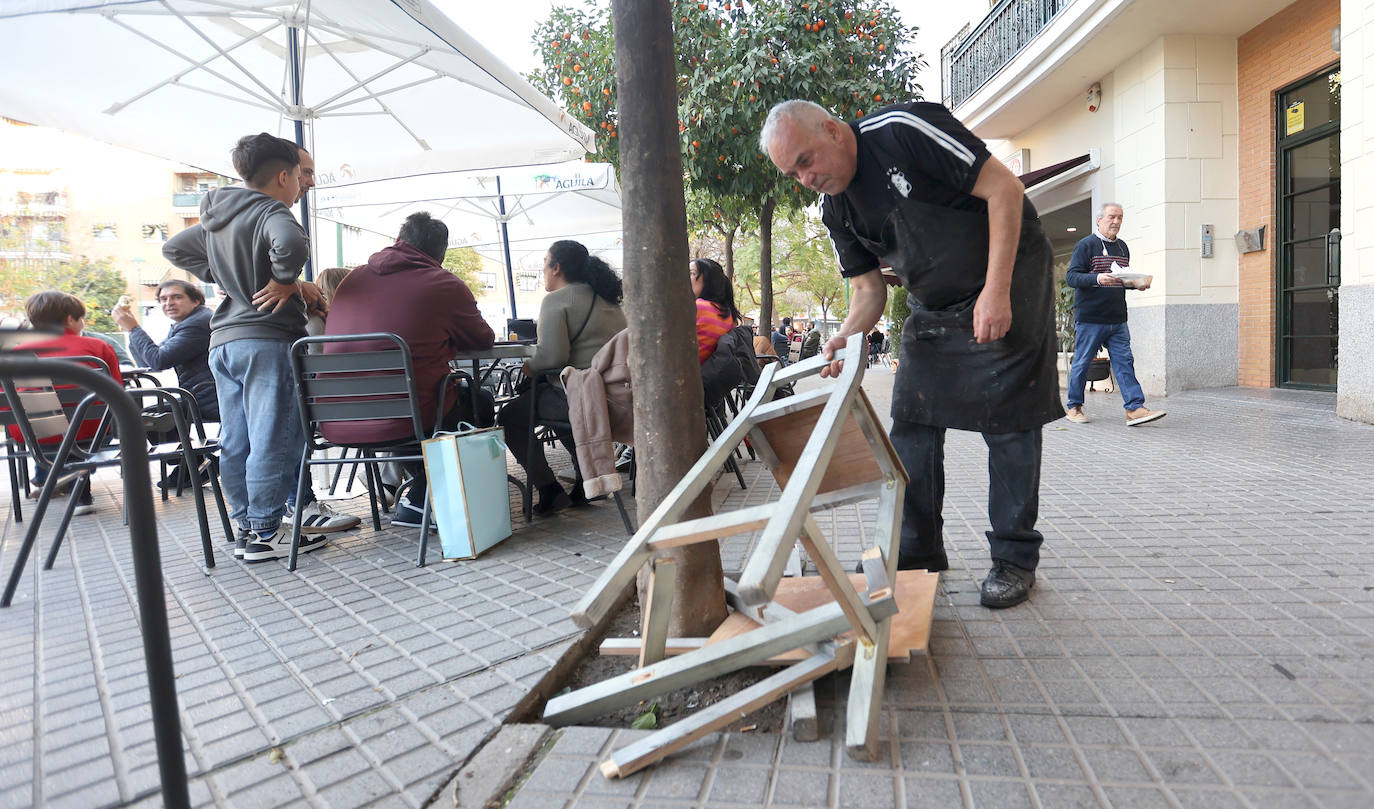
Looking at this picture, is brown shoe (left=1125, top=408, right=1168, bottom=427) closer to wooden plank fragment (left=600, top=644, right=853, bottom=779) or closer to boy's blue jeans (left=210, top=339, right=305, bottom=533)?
wooden plank fragment (left=600, top=644, right=853, bottom=779)

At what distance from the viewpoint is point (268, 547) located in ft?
11.8

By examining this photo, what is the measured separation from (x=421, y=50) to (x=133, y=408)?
5.22 meters

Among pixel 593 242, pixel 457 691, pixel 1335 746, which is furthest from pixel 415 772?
pixel 593 242

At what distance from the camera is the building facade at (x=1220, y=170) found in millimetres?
8625

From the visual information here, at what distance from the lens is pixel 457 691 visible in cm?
215

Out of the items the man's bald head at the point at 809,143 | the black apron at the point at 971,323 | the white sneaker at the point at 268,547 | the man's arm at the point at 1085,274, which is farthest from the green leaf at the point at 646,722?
the man's arm at the point at 1085,274

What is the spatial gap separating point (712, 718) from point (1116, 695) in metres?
1.04

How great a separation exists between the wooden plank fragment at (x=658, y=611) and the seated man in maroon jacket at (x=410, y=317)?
2085 millimetres

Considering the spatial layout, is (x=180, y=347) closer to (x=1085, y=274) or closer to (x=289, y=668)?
(x=289, y=668)

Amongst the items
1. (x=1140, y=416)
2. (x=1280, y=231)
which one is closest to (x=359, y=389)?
(x=1140, y=416)

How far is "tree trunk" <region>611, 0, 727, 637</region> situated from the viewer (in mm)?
2154

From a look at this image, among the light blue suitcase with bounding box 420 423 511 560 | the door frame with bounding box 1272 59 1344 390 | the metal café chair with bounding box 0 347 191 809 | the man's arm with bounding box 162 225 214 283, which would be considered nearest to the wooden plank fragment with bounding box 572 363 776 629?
the metal café chair with bounding box 0 347 191 809

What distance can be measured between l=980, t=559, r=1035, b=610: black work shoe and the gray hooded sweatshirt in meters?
3.20

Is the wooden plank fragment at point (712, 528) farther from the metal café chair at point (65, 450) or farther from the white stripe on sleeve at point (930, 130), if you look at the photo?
the metal café chair at point (65, 450)
